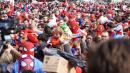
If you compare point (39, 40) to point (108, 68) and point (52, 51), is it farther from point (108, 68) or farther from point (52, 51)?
point (108, 68)

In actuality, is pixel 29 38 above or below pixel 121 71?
below

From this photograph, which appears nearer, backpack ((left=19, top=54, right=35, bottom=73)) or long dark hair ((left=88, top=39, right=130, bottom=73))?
long dark hair ((left=88, top=39, right=130, bottom=73))

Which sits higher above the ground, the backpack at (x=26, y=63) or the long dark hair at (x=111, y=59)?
the long dark hair at (x=111, y=59)

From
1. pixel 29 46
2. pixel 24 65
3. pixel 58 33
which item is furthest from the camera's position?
pixel 58 33

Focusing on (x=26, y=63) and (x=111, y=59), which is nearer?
(x=111, y=59)

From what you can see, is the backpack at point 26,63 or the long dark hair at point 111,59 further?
the backpack at point 26,63

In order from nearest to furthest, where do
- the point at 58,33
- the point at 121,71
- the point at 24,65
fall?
the point at 121,71
the point at 24,65
the point at 58,33

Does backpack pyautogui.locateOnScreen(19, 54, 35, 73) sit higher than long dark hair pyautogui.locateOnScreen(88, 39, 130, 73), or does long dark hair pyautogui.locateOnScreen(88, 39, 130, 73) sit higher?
long dark hair pyautogui.locateOnScreen(88, 39, 130, 73)

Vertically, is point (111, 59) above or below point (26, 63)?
above

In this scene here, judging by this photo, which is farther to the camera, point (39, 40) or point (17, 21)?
point (17, 21)

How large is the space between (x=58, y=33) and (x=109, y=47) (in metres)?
9.39

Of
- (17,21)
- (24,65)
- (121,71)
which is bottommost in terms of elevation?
(17,21)

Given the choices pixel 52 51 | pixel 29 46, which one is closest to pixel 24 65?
pixel 29 46

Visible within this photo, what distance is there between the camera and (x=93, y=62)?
6.79 feet
